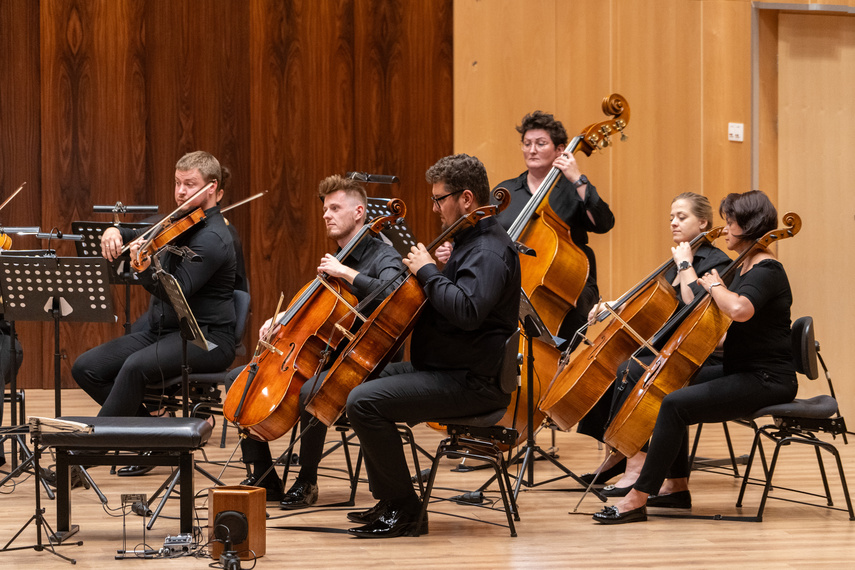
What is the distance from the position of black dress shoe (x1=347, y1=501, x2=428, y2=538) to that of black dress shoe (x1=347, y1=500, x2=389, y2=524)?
0.02 metres

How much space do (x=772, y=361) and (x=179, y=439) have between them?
6.83 ft

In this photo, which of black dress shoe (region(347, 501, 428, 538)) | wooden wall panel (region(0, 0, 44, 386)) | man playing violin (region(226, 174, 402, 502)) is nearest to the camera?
black dress shoe (region(347, 501, 428, 538))

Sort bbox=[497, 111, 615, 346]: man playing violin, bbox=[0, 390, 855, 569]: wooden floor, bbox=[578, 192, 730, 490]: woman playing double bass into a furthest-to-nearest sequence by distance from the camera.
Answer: bbox=[497, 111, 615, 346]: man playing violin
bbox=[578, 192, 730, 490]: woman playing double bass
bbox=[0, 390, 855, 569]: wooden floor

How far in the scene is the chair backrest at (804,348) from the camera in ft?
12.8

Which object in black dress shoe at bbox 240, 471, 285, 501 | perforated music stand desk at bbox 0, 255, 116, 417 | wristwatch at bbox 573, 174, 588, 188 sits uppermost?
wristwatch at bbox 573, 174, 588, 188

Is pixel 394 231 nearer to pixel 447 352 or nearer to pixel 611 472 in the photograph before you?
pixel 447 352

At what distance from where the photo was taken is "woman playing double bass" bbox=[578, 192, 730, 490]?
13.5 ft

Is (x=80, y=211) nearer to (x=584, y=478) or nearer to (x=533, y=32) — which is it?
(x=533, y=32)

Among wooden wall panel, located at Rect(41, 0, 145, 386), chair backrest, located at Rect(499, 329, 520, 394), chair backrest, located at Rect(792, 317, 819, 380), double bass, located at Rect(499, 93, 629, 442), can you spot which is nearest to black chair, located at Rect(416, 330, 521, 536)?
chair backrest, located at Rect(499, 329, 520, 394)

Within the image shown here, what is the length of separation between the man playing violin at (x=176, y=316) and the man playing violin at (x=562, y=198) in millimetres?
1267

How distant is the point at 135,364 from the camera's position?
171 inches

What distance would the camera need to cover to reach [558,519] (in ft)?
12.6

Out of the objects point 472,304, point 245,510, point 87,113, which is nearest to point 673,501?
point 472,304

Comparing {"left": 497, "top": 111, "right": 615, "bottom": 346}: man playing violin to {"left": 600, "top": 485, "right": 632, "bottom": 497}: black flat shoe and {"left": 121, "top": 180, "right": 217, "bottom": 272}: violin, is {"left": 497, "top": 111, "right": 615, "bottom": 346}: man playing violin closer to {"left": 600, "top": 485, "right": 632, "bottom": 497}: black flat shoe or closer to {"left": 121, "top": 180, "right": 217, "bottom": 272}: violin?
{"left": 600, "top": 485, "right": 632, "bottom": 497}: black flat shoe
